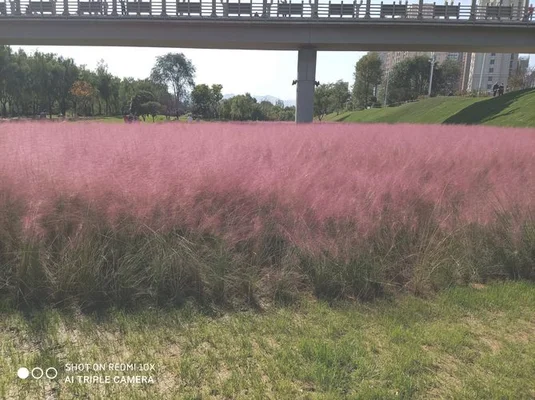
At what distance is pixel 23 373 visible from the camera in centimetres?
241

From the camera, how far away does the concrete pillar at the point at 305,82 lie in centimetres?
3055

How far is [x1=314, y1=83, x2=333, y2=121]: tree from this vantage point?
303 feet

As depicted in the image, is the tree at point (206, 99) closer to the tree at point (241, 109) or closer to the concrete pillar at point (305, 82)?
the tree at point (241, 109)

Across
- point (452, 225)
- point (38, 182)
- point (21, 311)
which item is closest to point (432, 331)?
point (452, 225)

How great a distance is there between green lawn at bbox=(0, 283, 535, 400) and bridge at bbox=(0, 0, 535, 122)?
1119 inches

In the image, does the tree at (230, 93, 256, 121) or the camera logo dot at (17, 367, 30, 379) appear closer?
the camera logo dot at (17, 367, 30, 379)

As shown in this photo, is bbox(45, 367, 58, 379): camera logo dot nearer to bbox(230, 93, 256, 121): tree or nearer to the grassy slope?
the grassy slope

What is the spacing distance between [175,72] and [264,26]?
78078mm

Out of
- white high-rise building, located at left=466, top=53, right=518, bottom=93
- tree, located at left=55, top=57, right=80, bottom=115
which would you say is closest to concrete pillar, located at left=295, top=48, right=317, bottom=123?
tree, located at left=55, top=57, right=80, bottom=115

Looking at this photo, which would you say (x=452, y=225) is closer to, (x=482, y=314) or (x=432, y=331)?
(x=482, y=314)

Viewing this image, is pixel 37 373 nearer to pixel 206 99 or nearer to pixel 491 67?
pixel 206 99

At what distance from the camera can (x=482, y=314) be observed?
10.8ft

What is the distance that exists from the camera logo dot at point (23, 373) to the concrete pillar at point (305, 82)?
29.7 meters

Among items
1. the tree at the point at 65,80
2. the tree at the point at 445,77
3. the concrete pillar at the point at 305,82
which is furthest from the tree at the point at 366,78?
the tree at the point at 65,80
